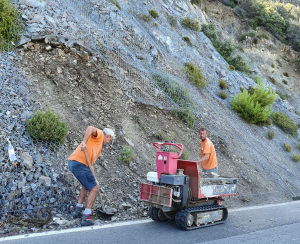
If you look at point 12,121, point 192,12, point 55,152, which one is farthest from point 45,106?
point 192,12

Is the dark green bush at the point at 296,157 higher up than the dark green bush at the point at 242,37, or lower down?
lower down

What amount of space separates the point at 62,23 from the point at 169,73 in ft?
17.8

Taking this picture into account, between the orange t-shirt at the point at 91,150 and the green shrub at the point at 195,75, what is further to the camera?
the green shrub at the point at 195,75

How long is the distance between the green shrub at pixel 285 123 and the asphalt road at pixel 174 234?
1132cm

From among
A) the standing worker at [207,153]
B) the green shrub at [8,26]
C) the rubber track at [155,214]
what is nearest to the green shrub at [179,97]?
the standing worker at [207,153]

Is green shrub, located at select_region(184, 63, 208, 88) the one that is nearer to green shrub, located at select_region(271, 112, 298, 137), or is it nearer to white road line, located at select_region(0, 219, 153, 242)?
green shrub, located at select_region(271, 112, 298, 137)

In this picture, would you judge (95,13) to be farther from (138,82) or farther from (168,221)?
(168,221)

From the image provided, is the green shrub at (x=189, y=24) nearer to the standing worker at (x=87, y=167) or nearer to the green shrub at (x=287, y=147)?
the green shrub at (x=287, y=147)

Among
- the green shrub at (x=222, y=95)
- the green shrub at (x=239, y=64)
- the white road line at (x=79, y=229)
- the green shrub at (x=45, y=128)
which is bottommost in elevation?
the green shrub at (x=45, y=128)

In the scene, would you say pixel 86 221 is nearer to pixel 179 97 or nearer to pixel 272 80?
pixel 179 97

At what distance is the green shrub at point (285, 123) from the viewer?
1686cm

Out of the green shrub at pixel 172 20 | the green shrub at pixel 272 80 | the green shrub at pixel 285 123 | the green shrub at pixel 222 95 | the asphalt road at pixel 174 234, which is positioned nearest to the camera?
the asphalt road at pixel 174 234

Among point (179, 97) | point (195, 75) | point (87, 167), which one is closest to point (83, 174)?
point (87, 167)

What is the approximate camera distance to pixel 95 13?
527 inches
